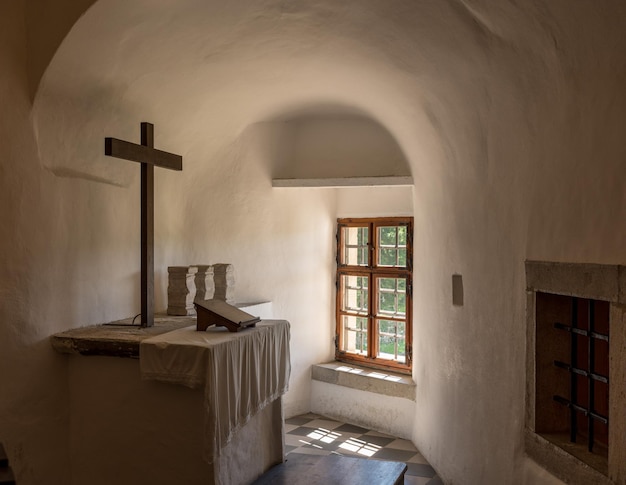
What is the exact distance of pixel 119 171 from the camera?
4492 millimetres

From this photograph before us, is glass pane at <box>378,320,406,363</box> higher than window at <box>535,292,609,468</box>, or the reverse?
window at <box>535,292,609,468</box>

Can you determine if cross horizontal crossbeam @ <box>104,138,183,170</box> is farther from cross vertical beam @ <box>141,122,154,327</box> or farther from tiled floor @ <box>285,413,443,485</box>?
tiled floor @ <box>285,413,443,485</box>

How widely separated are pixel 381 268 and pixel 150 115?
3.11 metres

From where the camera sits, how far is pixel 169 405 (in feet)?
12.2

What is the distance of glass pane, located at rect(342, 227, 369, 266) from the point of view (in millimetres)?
6973

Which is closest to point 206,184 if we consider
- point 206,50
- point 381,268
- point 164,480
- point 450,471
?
point 206,50

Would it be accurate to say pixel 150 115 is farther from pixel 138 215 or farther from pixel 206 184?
pixel 206 184

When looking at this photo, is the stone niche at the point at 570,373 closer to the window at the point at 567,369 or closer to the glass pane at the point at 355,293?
the window at the point at 567,369

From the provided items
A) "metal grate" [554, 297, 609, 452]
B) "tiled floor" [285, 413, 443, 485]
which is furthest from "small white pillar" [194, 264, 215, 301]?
"metal grate" [554, 297, 609, 452]

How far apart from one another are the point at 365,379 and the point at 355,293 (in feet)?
3.58

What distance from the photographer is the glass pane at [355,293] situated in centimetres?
700

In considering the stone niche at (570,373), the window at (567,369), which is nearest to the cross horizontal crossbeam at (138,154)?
the stone niche at (570,373)

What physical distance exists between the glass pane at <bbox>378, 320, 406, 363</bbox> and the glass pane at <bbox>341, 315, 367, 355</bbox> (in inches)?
9.1

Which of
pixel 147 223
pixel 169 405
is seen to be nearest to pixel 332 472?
pixel 169 405
